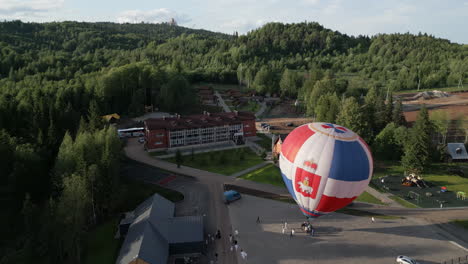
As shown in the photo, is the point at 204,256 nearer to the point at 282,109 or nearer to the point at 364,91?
the point at 282,109

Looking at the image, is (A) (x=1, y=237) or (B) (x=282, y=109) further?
(B) (x=282, y=109)

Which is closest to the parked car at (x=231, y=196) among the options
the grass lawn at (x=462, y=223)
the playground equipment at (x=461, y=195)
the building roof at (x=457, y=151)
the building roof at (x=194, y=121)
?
the building roof at (x=194, y=121)

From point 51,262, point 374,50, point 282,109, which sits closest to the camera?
point 51,262

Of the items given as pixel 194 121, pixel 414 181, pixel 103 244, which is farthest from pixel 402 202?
pixel 194 121

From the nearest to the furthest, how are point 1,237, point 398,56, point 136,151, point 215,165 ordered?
point 1,237 < point 215,165 < point 136,151 < point 398,56

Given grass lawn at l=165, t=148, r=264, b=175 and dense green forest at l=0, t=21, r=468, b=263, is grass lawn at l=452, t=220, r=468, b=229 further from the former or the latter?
grass lawn at l=165, t=148, r=264, b=175

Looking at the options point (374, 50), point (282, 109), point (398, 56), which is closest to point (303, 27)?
point (374, 50)

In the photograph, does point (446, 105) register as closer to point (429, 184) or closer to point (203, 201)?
point (429, 184)
